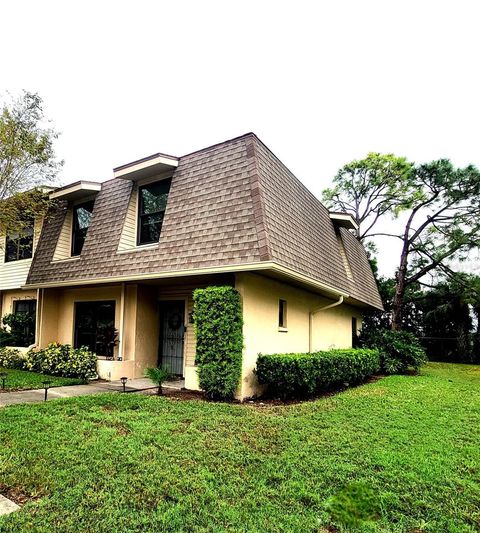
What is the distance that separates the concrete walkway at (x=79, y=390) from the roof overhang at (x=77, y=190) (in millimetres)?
5734

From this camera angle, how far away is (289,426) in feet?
17.7

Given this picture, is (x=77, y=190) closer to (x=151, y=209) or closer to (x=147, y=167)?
(x=151, y=209)

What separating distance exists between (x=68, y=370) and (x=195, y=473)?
7.56 meters

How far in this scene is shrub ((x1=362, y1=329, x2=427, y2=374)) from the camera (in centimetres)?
1370

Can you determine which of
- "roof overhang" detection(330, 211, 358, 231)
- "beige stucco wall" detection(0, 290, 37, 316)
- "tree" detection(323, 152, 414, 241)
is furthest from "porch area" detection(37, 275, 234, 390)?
"tree" detection(323, 152, 414, 241)

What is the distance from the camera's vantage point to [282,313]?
916cm

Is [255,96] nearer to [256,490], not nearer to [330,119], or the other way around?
[330,119]

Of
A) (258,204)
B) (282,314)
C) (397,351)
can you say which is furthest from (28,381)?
(397,351)

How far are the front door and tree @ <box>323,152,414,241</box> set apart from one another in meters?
16.0

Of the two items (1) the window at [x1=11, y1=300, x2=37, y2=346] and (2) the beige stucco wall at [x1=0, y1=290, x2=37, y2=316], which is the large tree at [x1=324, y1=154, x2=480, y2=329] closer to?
(1) the window at [x1=11, y1=300, x2=37, y2=346]

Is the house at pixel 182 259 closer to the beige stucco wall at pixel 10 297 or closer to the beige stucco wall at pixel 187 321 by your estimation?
the beige stucco wall at pixel 187 321

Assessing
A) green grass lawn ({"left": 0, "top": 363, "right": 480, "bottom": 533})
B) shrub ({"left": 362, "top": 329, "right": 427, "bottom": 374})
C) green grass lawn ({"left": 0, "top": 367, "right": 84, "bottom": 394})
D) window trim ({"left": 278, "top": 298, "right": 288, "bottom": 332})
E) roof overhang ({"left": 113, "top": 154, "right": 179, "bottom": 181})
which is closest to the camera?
green grass lawn ({"left": 0, "top": 363, "right": 480, "bottom": 533})

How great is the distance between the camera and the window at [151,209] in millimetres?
9945

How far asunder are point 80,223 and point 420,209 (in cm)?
1844
